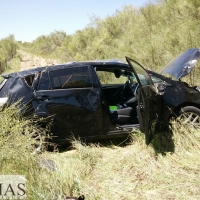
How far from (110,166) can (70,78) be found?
170 centimetres

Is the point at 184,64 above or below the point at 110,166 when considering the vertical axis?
above

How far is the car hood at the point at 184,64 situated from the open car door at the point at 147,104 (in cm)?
59

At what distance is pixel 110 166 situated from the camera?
449 centimetres

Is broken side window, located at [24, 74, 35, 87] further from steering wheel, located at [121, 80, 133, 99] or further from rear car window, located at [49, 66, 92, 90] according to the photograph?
steering wheel, located at [121, 80, 133, 99]

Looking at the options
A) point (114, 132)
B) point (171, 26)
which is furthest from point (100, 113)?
point (171, 26)

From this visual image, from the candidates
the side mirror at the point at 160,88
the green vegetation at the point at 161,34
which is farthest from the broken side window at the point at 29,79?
the green vegetation at the point at 161,34

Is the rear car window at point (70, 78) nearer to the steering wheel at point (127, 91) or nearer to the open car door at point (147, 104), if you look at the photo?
the open car door at point (147, 104)

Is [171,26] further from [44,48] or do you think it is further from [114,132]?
[44,48]

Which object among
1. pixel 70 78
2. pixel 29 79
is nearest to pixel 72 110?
pixel 70 78

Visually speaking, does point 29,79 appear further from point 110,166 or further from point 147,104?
point 147,104

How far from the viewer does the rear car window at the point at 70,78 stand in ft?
16.2

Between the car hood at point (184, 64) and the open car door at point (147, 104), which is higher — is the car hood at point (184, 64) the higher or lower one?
the higher one

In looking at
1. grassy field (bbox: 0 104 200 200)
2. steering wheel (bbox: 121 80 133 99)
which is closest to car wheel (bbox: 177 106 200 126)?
grassy field (bbox: 0 104 200 200)

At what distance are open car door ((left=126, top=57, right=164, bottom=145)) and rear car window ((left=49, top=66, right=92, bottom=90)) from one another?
99cm
